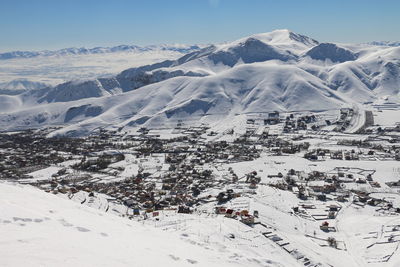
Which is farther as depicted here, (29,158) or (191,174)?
(29,158)

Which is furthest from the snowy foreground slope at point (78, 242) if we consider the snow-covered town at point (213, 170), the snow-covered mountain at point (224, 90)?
the snow-covered mountain at point (224, 90)

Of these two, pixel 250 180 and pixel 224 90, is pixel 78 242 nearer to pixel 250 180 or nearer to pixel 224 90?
pixel 250 180

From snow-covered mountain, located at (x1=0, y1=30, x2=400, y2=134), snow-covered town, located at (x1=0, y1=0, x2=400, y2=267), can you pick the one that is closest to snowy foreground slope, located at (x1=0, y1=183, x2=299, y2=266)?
snow-covered town, located at (x1=0, y1=0, x2=400, y2=267)

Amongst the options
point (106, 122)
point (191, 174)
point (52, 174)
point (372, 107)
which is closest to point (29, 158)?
point (52, 174)

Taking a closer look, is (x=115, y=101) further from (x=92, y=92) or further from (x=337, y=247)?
(x=337, y=247)

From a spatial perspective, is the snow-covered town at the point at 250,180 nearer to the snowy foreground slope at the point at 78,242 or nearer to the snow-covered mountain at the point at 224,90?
the snowy foreground slope at the point at 78,242
